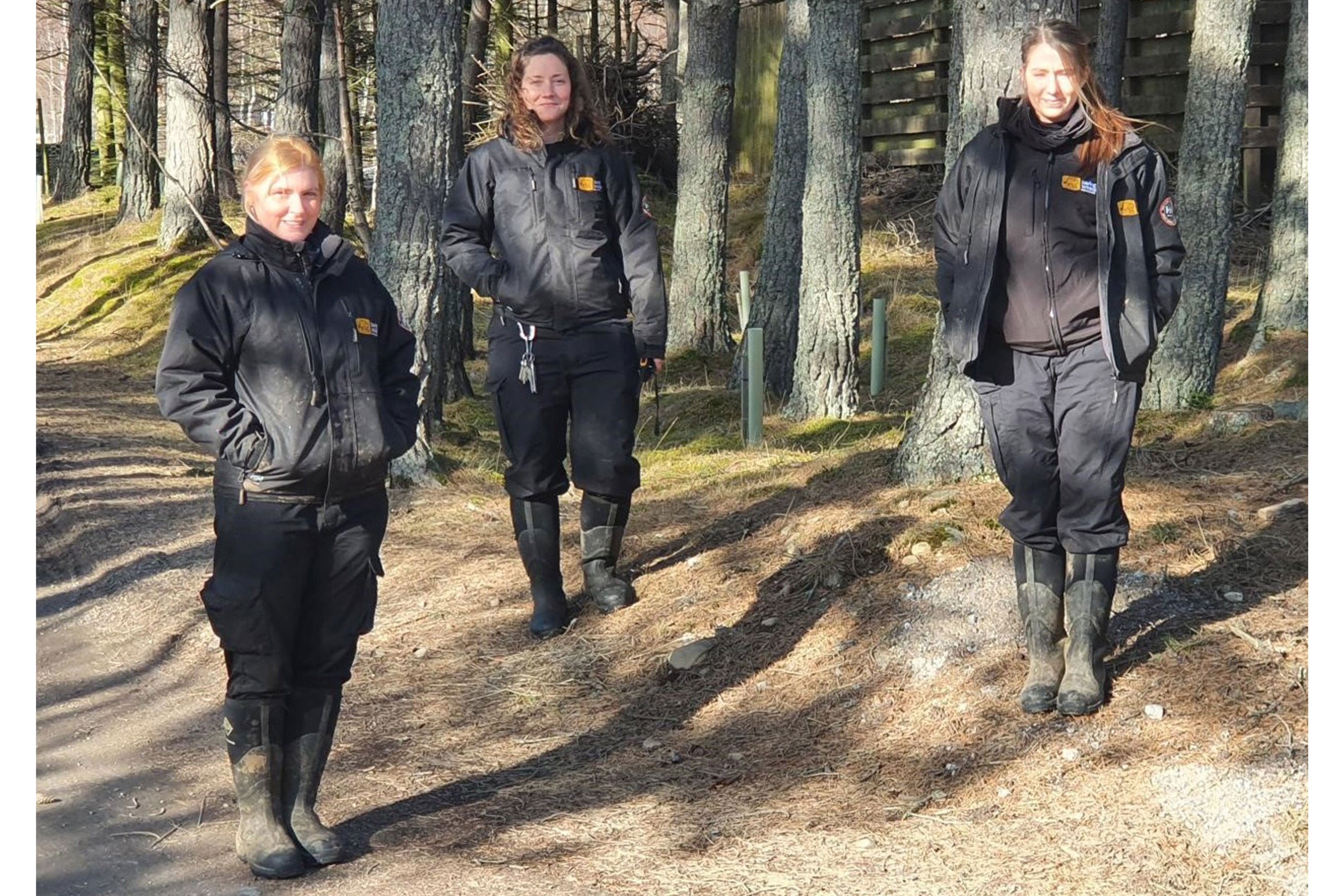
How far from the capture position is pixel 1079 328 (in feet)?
16.9

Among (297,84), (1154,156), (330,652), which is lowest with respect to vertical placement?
(330,652)

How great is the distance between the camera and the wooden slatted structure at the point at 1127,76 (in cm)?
1748

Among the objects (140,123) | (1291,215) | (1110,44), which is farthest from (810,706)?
(140,123)

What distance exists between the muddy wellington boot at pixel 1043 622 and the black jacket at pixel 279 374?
7.57 ft

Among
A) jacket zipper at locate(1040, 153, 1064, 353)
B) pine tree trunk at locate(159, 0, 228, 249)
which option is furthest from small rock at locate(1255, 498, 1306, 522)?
pine tree trunk at locate(159, 0, 228, 249)

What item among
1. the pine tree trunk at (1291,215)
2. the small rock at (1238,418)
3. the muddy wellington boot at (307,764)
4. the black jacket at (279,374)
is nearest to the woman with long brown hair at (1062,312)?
the black jacket at (279,374)

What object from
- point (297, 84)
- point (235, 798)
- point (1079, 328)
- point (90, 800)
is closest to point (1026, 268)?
point (1079, 328)

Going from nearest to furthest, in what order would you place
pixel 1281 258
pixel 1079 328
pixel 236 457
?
1. pixel 236 457
2. pixel 1079 328
3. pixel 1281 258

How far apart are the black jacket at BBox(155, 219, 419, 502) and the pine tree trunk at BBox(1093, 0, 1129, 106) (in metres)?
13.8

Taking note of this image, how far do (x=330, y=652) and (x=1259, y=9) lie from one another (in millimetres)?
16040

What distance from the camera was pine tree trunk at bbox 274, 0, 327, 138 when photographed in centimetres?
1691

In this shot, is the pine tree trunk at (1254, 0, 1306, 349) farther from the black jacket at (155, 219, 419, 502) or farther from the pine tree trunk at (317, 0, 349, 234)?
the black jacket at (155, 219, 419, 502)

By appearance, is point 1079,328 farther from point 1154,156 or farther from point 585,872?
point 585,872

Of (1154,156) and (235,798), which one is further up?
→ (1154,156)
